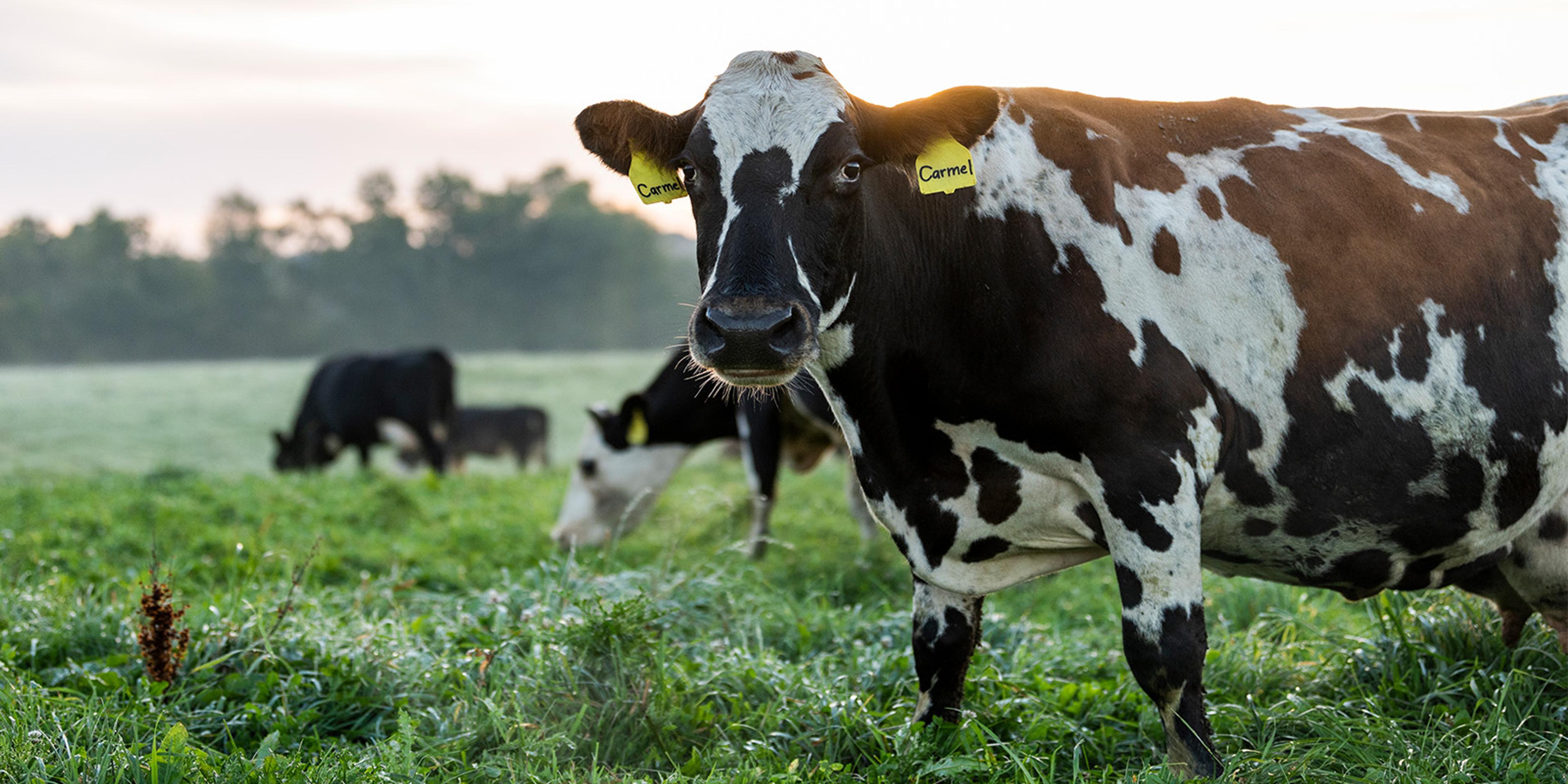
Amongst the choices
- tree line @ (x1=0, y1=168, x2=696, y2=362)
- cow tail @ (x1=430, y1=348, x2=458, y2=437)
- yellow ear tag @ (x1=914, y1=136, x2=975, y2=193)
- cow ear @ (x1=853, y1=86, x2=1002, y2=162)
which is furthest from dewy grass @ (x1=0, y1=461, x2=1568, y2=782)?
tree line @ (x1=0, y1=168, x2=696, y2=362)

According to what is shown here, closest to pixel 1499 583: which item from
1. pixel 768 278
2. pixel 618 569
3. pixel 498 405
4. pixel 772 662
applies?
pixel 772 662

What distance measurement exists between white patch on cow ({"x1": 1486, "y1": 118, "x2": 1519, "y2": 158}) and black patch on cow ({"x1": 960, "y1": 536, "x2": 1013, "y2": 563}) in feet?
7.99

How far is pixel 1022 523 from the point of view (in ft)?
13.6

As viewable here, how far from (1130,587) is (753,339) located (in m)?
1.46

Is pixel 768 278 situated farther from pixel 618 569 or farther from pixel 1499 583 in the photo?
pixel 618 569

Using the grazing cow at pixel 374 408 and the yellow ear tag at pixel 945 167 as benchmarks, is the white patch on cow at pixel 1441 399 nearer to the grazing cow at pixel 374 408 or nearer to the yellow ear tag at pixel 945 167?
the yellow ear tag at pixel 945 167

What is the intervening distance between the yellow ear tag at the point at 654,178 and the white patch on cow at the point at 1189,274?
102 centimetres

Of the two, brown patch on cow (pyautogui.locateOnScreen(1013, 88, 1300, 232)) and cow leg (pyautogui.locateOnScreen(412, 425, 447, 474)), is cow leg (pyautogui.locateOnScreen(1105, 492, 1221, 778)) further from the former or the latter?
cow leg (pyautogui.locateOnScreen(412, 425, 447, 474))

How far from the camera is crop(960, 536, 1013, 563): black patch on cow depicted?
424 cm

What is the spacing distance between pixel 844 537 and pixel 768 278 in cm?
655

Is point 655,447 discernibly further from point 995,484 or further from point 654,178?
point 995,484

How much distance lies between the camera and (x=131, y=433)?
28266mm

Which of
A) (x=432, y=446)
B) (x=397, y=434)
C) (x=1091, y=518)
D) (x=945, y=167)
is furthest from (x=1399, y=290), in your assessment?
(x=397, y=434)

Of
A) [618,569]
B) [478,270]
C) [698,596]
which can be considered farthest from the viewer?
[478,270]
